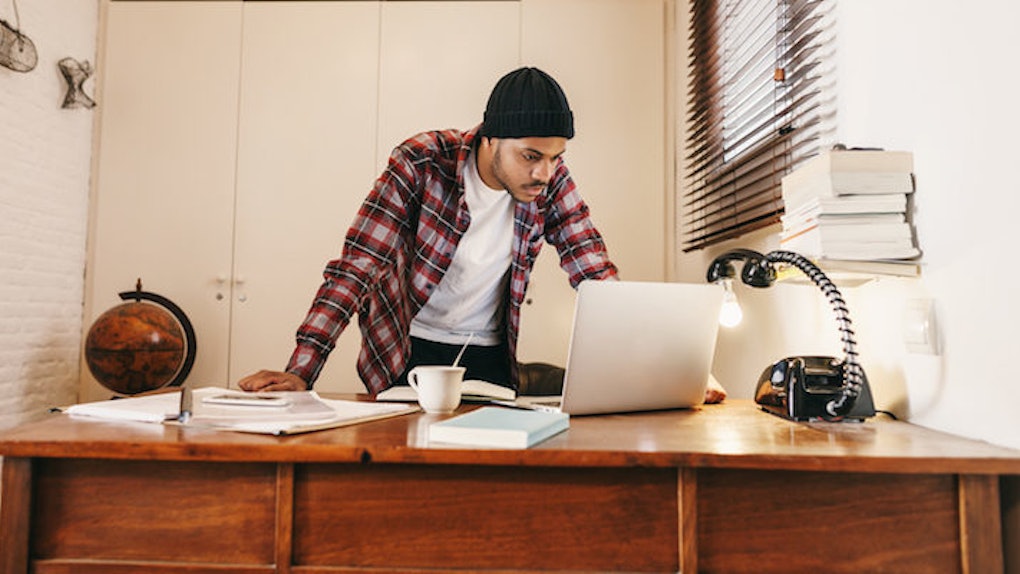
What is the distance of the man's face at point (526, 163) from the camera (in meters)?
1.61

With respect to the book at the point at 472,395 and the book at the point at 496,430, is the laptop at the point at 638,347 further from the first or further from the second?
the book at the point at 496,430

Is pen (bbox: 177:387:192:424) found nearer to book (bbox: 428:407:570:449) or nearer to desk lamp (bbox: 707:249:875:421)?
book (bbox: 428:407:570:449)

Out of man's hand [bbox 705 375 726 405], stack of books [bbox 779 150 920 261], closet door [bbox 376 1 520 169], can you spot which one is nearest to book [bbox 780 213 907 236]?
stack of books [bbox 779 150 920 261]

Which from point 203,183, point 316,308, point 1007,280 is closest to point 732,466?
point 1007,280

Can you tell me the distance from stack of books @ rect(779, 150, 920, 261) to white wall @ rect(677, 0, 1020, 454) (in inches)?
1.0

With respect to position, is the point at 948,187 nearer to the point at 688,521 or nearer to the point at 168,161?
the point at 688,521

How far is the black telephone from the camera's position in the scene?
3.72ft

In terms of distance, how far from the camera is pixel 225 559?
846 millimetres

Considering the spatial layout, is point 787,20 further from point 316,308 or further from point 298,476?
point 298,476

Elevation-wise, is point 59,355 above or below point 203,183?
below

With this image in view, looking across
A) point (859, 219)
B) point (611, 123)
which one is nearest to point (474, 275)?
point (859, 219)

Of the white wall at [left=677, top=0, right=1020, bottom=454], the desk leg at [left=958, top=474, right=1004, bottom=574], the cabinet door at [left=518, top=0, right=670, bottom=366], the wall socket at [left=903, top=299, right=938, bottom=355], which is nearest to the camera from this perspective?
the desk leg at [left=958, top=474, right=1004, bottom=574]

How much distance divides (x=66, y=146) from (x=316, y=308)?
7.66 ft

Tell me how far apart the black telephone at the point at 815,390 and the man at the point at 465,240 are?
722 mm
